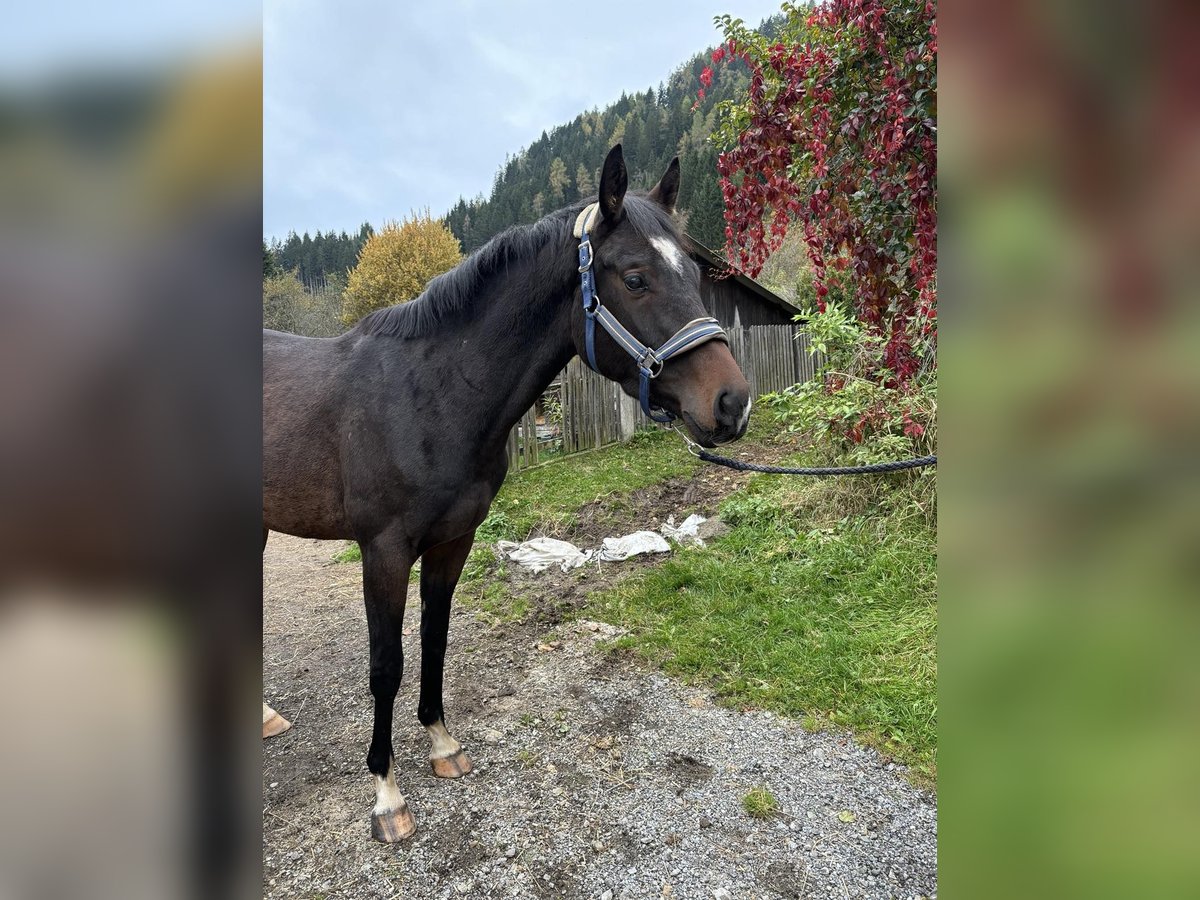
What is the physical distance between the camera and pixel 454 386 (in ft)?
7.95

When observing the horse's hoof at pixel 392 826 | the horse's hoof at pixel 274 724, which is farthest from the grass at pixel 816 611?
the horse's hoof at pixel 274 724

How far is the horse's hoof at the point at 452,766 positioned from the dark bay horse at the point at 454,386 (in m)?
0.30

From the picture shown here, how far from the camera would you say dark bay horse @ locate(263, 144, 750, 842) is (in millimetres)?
2189

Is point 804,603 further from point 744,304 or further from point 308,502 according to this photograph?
point 744,304

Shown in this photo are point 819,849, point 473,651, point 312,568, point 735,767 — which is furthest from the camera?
point 312,568

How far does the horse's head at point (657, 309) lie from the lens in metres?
2.08

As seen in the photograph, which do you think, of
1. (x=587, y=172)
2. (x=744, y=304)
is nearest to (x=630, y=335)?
(x=744, y=304)

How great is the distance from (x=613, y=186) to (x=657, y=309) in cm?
48

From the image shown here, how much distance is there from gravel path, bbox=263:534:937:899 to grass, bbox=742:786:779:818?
26mm

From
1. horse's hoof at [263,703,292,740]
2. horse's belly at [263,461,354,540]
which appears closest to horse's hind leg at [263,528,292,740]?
horse's hoof at [263,703,292,740]
